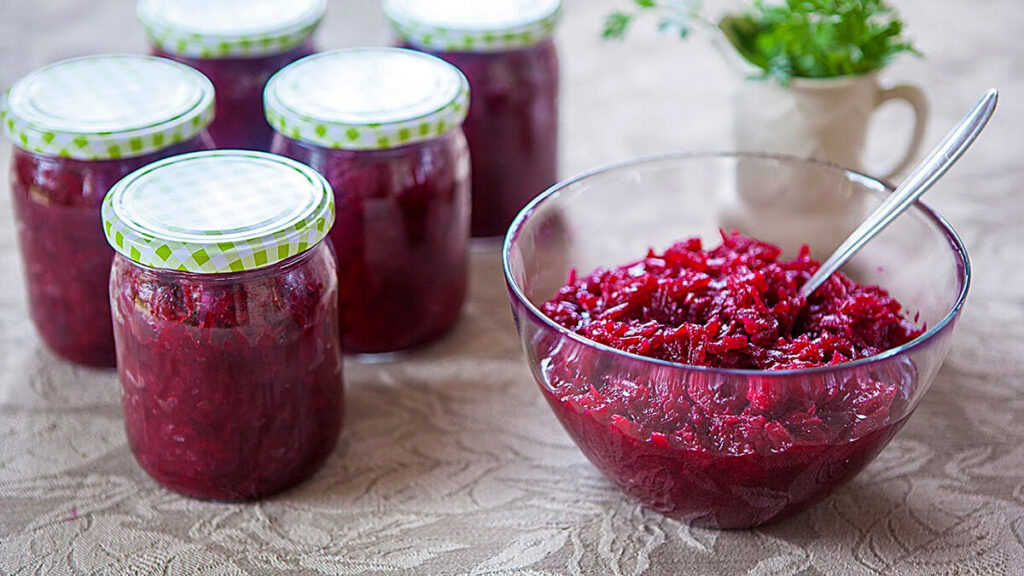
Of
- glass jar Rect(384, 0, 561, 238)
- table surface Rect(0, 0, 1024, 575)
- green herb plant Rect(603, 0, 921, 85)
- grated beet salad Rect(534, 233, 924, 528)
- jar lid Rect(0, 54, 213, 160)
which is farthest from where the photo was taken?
glass jar Rect(384, 0, 561, 238)

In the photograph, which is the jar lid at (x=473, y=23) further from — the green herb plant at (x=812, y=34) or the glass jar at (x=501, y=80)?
the green herb plant at (x=812, y=34)

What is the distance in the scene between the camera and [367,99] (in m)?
1.50

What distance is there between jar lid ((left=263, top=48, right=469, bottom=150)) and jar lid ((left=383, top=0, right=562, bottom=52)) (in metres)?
0.09

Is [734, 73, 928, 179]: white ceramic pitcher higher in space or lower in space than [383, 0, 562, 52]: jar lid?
lower

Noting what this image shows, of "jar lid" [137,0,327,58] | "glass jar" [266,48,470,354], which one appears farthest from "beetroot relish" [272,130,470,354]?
"jar lid" [137,0,327,58]

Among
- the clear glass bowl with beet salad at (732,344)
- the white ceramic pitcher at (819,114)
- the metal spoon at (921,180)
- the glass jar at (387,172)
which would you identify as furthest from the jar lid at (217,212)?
the white ceramic pitcher at (819,114)

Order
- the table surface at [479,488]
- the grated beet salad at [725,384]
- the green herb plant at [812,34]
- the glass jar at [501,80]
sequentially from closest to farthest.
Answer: the grated beet salad at [725,384] → the table surface at [479,488] → the green herb plant at [812,34] → the glass jar at [501,80]

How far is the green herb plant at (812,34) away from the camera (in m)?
1.59

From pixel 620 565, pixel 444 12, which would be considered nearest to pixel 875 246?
pixel 620 565

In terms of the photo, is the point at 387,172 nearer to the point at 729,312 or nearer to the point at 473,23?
the point at 473,23

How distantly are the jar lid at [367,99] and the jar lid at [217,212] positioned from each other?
0.10 metres

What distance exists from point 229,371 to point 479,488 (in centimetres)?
→ 32

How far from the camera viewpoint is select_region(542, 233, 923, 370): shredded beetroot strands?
1211 mm

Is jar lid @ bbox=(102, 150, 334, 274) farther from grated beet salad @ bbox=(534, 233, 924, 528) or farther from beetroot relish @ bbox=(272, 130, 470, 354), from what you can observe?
grated beet salad @ bbox=(534, 233, 924, 528)
